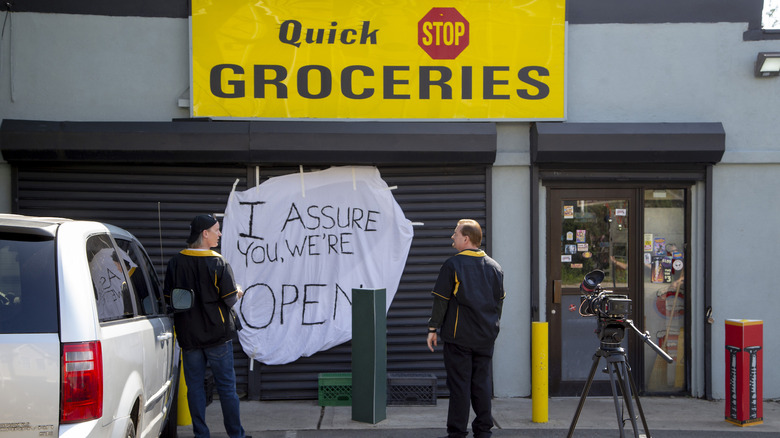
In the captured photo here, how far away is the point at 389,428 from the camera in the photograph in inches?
251

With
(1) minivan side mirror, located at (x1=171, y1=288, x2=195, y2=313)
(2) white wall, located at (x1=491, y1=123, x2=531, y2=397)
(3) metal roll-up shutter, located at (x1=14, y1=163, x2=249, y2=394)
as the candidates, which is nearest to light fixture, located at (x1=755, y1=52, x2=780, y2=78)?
(2) white wall, located at (x1=491, y1=123, x2=531, y2=397)

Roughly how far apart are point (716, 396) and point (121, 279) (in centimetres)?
637

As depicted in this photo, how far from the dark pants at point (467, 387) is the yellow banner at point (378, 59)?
2.88m

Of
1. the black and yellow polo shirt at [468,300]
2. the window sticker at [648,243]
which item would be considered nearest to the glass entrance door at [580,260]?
the window sticker at [648,243]

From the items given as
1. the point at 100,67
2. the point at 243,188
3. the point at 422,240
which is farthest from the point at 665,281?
the point at 100,67

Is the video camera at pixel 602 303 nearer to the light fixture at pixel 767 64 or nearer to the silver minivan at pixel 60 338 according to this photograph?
the silver minivan at pixel 60 338

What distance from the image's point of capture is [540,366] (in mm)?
6480

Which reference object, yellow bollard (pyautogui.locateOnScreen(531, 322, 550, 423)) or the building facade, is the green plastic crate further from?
yellow bollard (pyautogui.locateOnScreen(531, 322, 550, 423))

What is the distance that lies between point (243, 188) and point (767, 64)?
5.77 m

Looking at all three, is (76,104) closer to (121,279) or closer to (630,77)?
(121,279)

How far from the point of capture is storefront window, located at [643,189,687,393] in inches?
310

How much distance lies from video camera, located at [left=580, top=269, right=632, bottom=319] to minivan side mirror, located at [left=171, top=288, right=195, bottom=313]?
2.99 meters

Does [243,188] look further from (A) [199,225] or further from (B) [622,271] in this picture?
(B) [622,271]

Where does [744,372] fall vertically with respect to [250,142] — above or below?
below
